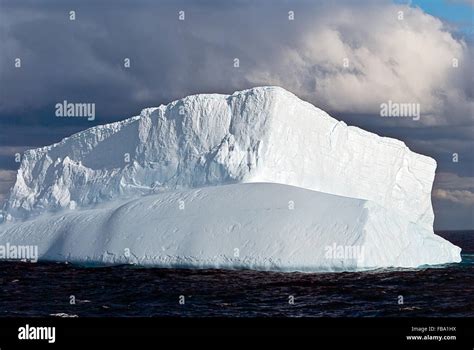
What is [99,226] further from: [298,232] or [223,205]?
[298,232]

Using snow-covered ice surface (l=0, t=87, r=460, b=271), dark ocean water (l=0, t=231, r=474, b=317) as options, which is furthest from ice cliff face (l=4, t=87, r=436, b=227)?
dark ocean water (l=0, t=231, r=474, b=317)

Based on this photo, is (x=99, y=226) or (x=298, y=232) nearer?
(x=298, y=232)

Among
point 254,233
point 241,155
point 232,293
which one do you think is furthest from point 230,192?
point 232,293

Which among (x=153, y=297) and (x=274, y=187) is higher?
(x=274, y=187)

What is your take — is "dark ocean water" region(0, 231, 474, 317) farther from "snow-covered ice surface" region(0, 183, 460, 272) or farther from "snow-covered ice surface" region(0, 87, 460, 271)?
"snow-covered ice surface" region(0, 87, 460, 271)

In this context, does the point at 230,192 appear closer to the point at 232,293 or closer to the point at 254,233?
the point at 254,233

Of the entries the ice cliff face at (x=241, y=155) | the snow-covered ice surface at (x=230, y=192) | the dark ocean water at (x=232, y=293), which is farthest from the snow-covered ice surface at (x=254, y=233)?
the ice cliff face at (x=241, y=155)

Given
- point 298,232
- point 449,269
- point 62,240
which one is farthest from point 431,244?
point 62,240
